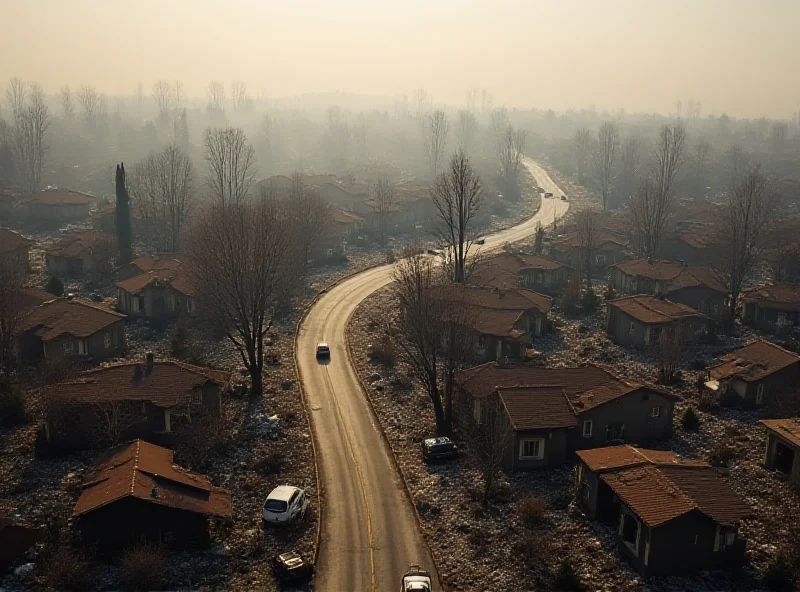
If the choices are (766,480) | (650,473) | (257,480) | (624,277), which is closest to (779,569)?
(650,473)

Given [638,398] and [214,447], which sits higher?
[638,398]

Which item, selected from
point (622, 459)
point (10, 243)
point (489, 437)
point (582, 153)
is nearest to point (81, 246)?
point (10, 243)

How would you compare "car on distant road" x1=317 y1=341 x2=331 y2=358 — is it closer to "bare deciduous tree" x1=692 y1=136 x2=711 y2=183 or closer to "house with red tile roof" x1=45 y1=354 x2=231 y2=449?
"house with red tile roof" x1=45 y1=354 x2=231 y2=449

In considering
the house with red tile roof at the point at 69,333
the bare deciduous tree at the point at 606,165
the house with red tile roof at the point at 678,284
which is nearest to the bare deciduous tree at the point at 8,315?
the house with red tile roof at the point at 69,333

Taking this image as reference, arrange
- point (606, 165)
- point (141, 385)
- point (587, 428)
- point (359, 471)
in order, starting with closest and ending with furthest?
point (359, 471) → point (587, 428) → point (141, 385) → point (606, 165)

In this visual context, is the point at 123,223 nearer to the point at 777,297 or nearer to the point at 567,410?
the point at 567,410

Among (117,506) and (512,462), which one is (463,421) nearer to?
(512,462)

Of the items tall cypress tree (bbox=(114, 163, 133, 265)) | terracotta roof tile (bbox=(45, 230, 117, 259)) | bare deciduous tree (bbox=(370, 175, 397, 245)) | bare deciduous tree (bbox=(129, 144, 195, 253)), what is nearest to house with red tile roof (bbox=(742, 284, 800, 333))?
bare deciduous tree (bbox=(370, 175, 397, 245))
